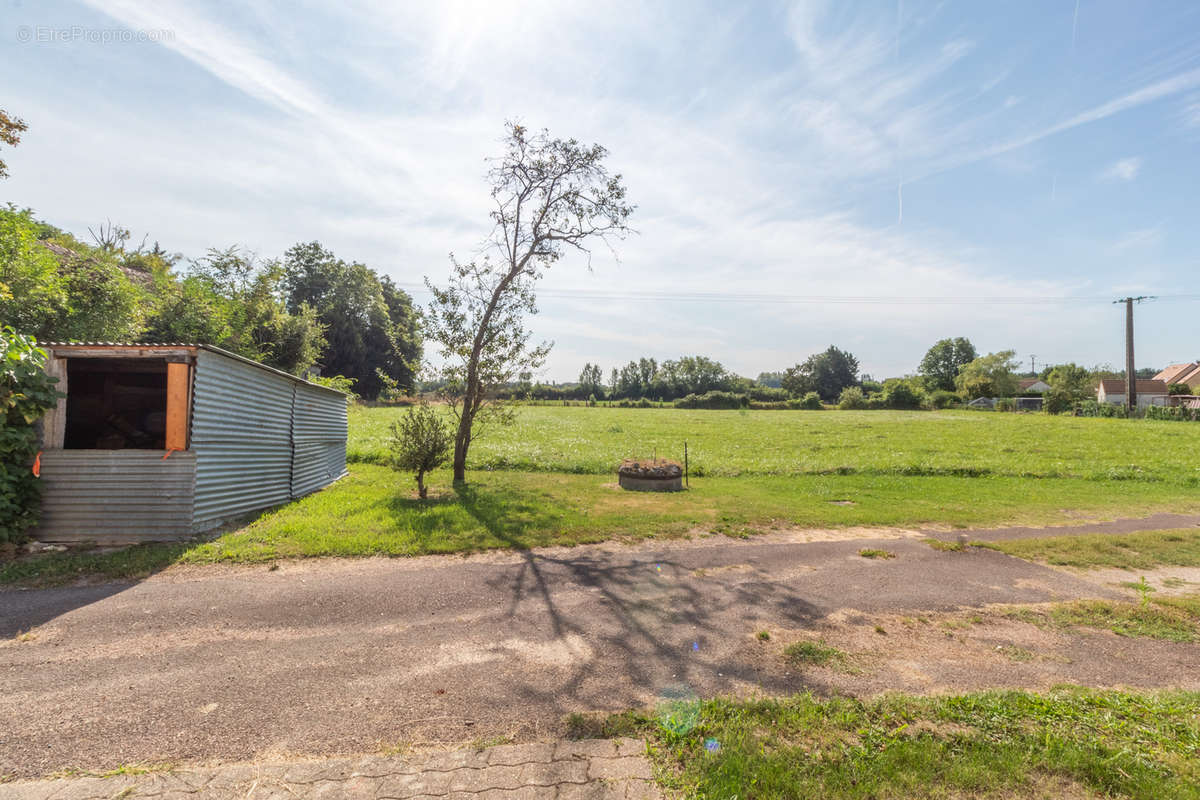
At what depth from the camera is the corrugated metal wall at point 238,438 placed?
27.1ft

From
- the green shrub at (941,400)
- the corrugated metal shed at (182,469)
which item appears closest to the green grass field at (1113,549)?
the corrugated metal shed at (182,469)

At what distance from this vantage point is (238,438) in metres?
9.32

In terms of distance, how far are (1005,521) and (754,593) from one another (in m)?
8.66

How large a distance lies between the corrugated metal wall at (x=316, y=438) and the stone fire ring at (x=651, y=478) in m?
8.56

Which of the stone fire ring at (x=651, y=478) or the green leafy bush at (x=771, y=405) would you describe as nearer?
the stone fire ring at (x=651, y=478)

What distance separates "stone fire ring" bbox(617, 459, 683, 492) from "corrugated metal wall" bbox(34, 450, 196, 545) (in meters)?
10.0

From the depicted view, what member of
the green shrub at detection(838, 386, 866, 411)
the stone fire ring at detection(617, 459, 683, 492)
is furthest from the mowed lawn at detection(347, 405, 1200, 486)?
the green shrub at detection(838, 386, 866, 411)

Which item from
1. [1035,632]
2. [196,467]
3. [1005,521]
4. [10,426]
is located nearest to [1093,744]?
[1035,632]

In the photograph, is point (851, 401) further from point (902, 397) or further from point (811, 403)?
point (902, 397)

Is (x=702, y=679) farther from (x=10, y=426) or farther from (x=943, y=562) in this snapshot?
(x=10, y=426)

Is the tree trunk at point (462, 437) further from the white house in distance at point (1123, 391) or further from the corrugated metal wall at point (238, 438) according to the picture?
the white house in distance at point (1123, 391)

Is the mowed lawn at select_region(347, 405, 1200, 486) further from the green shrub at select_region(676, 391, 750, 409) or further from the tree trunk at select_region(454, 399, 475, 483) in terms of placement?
the green shrub at select_region(676, 391, 750, 409)

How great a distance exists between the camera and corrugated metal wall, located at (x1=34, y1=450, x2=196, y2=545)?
747 centimetres

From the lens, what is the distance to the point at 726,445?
1055 inches
